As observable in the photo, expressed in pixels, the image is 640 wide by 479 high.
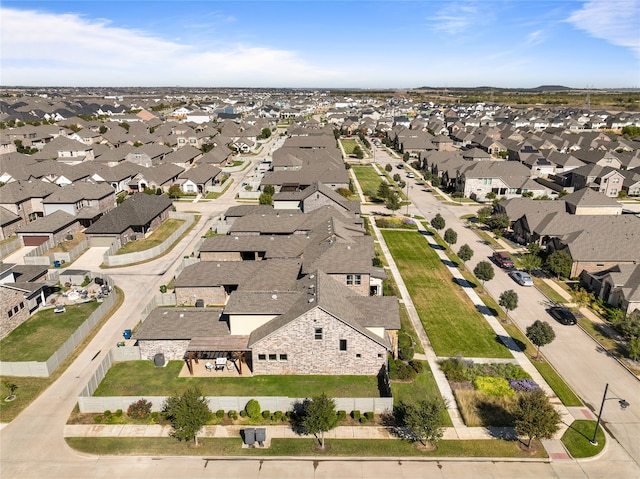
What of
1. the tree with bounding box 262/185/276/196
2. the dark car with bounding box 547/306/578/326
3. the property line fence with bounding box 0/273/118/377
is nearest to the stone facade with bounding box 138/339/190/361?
the property line fence with bounding box 0/273/118/377

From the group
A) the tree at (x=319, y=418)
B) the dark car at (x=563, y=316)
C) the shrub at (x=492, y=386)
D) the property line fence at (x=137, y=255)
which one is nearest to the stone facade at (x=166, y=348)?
the tree at (x=319, y=418)

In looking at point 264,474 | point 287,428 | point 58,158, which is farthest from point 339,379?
point 58,158

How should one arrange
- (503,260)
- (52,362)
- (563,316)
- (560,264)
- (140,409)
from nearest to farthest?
(140,409), (52,362), (563,316), (560,264), (503,260)

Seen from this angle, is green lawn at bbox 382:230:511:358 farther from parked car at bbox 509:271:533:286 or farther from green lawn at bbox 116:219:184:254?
green lawn at bbox 116:219:184:254

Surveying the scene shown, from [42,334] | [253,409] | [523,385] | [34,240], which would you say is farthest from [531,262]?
[34,240]

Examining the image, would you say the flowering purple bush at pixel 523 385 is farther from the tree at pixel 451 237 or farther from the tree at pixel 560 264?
the tree at pixel 451 237

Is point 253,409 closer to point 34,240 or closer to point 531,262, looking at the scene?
point 531,262
